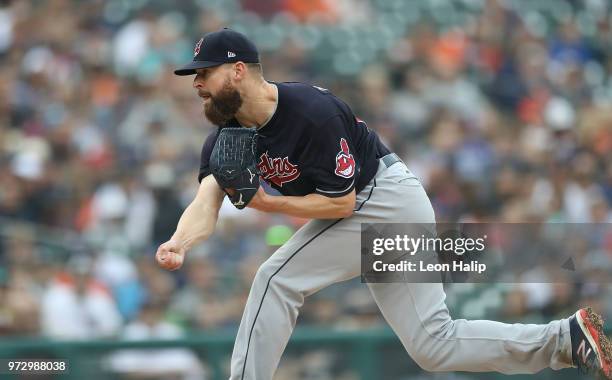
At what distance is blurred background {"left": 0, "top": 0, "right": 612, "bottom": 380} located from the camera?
294 inches

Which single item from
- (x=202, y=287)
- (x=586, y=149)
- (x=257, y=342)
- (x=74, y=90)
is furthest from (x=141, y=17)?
(x=257, y=342)

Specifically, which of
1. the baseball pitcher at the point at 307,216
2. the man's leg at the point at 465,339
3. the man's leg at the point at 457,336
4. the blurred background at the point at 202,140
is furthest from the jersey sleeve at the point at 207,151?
the blurred background at the point at 202,140

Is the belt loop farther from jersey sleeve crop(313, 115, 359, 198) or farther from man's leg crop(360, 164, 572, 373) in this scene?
jersey sleeve crop(313, 115, 359, 198)

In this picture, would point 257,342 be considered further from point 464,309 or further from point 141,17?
point 141,17

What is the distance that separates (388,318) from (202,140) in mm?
4805

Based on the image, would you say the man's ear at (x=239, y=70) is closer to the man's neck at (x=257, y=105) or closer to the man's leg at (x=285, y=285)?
the man's neck at (x=257, y=105)

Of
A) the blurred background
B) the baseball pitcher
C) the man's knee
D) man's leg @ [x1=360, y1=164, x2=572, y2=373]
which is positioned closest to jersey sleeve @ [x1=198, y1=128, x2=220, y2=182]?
the baseball pitcher

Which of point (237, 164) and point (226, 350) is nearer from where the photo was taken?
point (237, 164)

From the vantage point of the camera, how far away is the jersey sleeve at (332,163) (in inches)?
189

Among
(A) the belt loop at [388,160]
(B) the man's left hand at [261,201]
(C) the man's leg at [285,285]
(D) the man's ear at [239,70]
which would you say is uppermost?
(D) the man's ear at [239,70]

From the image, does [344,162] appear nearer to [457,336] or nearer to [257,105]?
[257,105]

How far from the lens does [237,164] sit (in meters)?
4.61

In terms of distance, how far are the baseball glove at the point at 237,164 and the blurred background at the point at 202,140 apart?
2587 millimetres

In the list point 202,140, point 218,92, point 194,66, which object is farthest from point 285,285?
point 202,140
